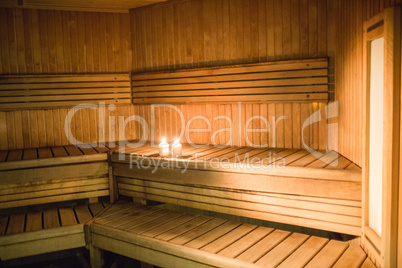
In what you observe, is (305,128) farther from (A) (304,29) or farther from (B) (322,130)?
(A) (304,29)

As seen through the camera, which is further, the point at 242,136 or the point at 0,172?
the point at 242,136

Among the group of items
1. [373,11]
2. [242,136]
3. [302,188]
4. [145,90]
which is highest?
[373,11]

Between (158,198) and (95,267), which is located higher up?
(158,198)

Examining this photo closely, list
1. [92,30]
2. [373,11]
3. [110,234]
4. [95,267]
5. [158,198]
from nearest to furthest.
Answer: [373,11], [110,234], [95,267], [158,198], [92,30]

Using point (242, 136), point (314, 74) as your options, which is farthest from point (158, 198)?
point (314, 74)

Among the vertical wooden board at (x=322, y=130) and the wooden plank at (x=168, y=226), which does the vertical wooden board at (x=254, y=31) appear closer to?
the vertical wooden board at (x=322, y=130)

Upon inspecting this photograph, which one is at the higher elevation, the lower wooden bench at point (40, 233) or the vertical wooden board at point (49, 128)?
the vertical wooden board at point (49, 128)

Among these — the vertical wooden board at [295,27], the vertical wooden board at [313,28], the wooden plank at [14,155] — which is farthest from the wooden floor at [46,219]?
the vertical wooden board at [313,28]

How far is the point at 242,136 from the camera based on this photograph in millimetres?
4039

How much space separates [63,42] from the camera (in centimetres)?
452

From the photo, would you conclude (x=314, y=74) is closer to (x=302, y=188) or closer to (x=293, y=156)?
(x=293, y=156)

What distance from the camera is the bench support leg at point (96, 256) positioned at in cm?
335

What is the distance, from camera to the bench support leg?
3.35 metres

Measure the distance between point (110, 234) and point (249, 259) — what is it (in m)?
1.33
